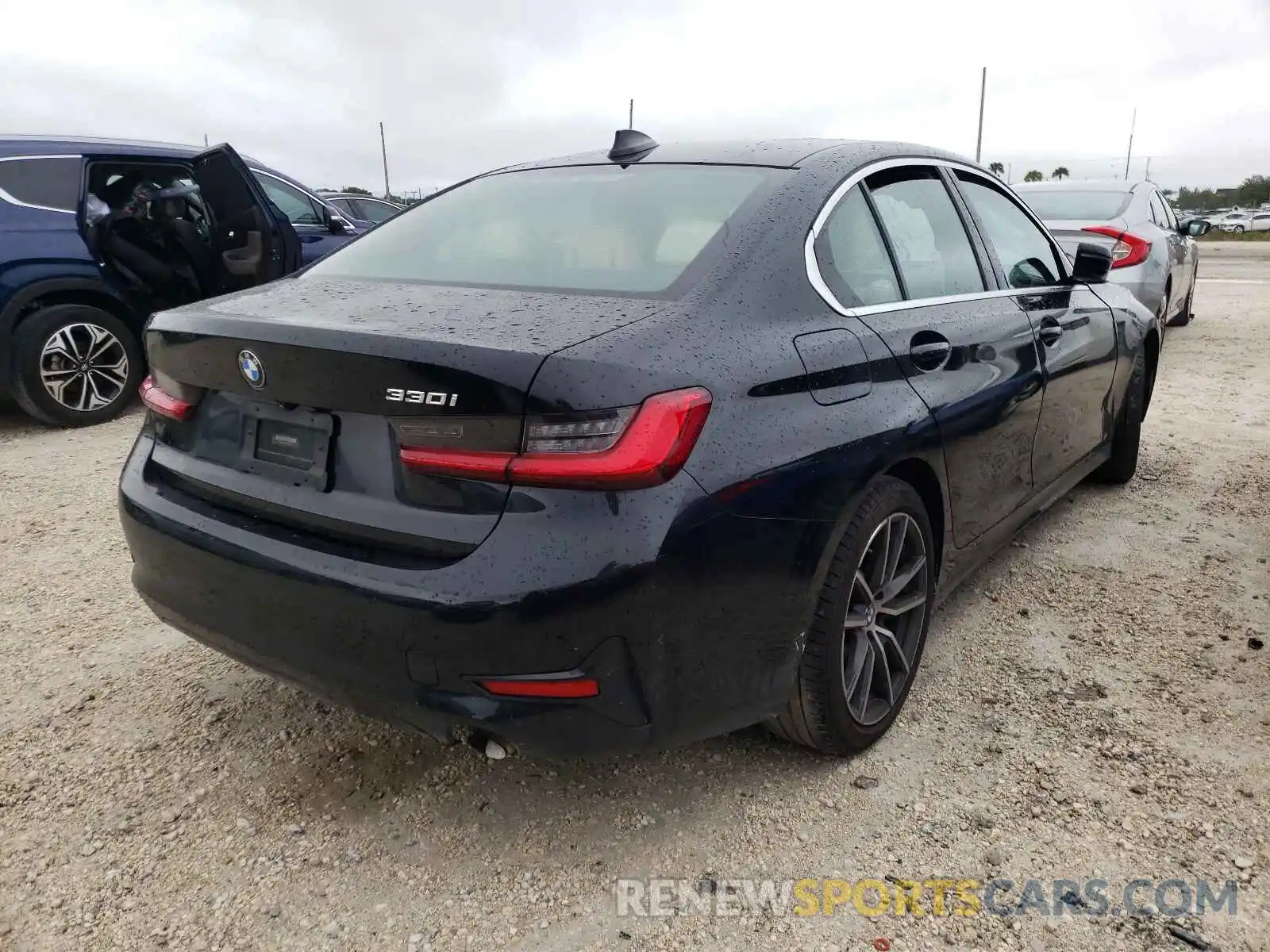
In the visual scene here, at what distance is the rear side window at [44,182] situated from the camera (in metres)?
5.68

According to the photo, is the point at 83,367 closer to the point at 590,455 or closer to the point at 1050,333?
the point at 590,455

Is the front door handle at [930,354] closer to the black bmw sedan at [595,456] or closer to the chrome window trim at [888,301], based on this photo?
the black bmw sedan at [595,456]

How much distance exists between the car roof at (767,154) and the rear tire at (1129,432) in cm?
213

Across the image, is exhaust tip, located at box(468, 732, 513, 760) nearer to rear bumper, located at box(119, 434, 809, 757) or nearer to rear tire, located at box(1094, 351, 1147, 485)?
rear bumper, located at box(119, 434, 809, 757)

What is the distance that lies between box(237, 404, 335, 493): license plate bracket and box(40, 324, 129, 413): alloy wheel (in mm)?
4583

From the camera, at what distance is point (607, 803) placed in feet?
7.59

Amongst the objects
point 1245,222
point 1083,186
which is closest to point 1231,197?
point 1245,222

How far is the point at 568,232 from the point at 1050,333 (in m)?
1.88

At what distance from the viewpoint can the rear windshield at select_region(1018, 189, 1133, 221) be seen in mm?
7297

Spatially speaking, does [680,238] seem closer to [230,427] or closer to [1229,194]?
[230,427]

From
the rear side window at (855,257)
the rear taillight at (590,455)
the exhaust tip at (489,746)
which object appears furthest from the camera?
the rear side window at (855,257)

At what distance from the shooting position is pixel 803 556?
2.05 meters

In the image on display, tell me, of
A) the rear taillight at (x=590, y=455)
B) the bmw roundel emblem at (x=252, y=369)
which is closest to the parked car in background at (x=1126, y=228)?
the rear taillight at (x=590, y=455)

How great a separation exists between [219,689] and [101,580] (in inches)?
44.9
